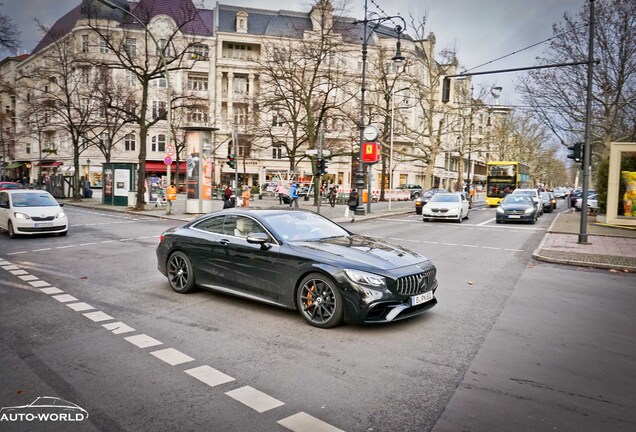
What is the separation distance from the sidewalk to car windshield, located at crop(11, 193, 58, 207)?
15356 millimetres

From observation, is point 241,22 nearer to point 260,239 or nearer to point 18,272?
point 18,272

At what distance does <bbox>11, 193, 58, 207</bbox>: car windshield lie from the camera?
16.1 meters

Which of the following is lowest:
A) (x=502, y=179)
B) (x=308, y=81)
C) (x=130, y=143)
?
(x=502, y=179)

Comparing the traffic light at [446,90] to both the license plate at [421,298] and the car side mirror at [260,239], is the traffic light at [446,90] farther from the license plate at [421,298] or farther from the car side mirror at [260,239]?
the car side mirror at [260,239]

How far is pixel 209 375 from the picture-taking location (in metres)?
4.70

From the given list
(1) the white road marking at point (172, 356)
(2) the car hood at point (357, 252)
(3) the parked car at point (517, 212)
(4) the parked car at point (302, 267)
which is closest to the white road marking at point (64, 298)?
(4) the parked car at point (302, 267)

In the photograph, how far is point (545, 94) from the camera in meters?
30.2

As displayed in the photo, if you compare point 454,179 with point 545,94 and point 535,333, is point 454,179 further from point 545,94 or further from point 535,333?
point 535,333

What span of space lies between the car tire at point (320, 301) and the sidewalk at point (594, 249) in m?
8.61

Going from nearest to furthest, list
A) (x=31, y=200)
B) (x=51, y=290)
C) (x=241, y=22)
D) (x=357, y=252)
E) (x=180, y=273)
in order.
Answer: (x=357, y=252) < (x=180, y=273) < (x=51, y=290) < (x=31, y=200) < (x=241, y=22)

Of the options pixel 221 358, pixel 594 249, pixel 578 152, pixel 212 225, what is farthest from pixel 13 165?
pixel 221 358

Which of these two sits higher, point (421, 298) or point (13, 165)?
point (13, 165)

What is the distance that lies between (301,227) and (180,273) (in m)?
2.34

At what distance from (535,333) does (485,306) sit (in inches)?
56.1
